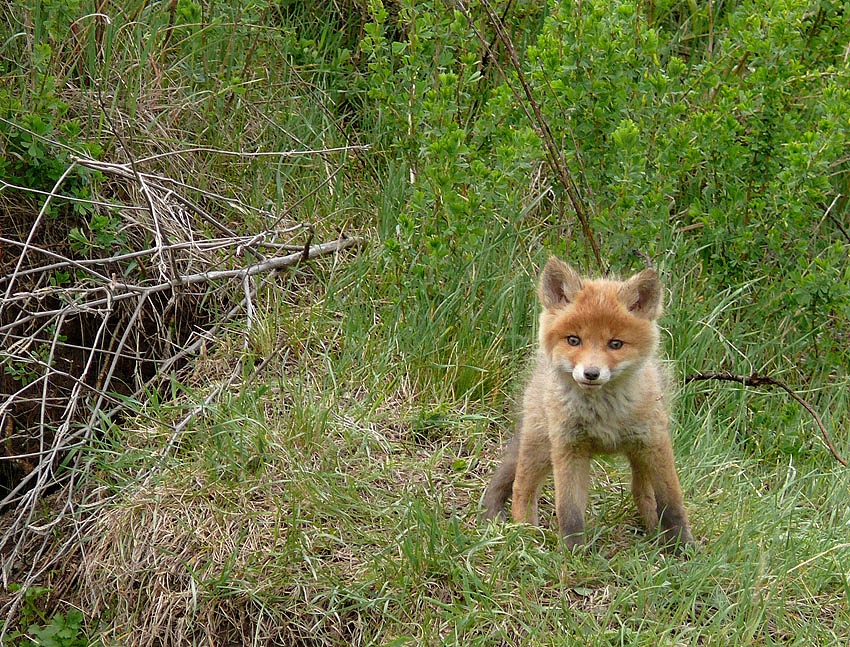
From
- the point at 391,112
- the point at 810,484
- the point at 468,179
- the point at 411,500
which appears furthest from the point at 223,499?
the point at 810,484

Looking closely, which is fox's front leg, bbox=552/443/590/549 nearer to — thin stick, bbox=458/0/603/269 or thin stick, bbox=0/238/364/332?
thin stick, bbox=458/0/603/269

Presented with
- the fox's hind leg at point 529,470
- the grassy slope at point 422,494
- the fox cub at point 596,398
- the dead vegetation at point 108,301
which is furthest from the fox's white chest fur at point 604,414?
the dead vegetation at point 108,301

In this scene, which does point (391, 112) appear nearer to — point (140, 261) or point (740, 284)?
point (140, 261)

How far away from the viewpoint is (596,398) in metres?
3.51

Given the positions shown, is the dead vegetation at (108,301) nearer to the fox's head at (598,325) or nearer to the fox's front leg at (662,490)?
the fox's head at (598,325)

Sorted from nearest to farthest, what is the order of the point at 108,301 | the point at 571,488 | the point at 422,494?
the point at 571,488 < the point at 422,494 < the point at 108,301

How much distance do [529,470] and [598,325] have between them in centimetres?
71

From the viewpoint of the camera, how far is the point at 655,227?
4938mm

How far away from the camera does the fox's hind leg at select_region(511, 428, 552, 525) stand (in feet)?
12.4

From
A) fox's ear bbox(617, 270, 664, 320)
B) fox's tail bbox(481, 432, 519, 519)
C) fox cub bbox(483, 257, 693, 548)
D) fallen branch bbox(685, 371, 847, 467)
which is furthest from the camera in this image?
fallen branch bbox(685, 371, 847, 467)

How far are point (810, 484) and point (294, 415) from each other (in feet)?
7.91

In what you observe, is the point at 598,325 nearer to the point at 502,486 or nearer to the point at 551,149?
the point at 502,486

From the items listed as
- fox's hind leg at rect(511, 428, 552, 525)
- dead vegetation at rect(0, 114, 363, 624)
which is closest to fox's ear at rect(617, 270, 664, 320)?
fox's hind leg at rect(511, 428, 552, 525)

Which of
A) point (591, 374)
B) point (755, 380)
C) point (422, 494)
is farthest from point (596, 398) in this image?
point (755, 380)
